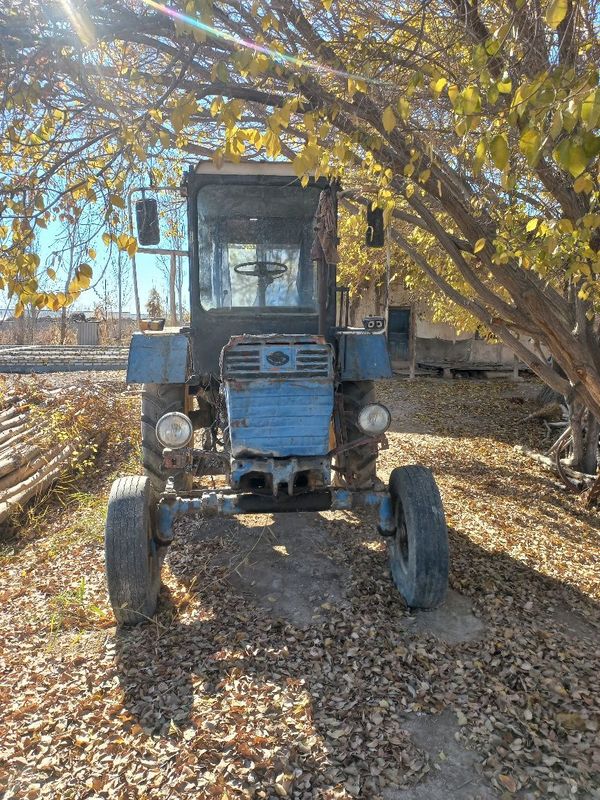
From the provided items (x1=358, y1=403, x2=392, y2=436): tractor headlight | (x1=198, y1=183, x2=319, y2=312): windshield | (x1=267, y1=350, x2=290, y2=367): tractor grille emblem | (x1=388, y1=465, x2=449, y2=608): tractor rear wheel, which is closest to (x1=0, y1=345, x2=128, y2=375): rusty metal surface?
(x1=198, y1=183, x2=319, y2=312): windshield

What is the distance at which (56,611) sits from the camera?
11.9ft

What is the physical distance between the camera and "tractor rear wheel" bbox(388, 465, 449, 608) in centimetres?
336

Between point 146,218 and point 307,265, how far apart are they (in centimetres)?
123

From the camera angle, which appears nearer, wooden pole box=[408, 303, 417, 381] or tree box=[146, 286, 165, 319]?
wooden pole box=[408, 303, 417, 381]

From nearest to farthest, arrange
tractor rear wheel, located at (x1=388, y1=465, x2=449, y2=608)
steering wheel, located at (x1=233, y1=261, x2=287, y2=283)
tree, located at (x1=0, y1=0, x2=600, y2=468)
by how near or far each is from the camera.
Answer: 1. tree, located at (x1=0, y1=0, x2=600, y2=468)
2. tractor rear wheel, located at (x1=388, y1=465, x2=449, y2=608)
3. steering wheel, located at (x1=233, y1=261, x2=287, y2=283)

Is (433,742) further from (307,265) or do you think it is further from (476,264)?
(476,264)

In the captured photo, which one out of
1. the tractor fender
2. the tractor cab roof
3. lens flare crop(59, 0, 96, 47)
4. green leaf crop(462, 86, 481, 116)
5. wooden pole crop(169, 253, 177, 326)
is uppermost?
lens flare crop(59, 0, 96, 47)

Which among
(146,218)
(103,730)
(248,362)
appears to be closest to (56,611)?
(103,730)

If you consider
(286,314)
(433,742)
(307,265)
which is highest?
(307,265)

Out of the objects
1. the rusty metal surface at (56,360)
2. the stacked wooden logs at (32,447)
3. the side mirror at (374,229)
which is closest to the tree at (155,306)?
the rusty metal surface at (56,360)

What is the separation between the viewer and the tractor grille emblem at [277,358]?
3494mm

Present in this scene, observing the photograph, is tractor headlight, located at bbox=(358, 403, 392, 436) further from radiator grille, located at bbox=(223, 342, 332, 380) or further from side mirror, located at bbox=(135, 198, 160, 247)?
side mirror, located at bbox=(135, 198, 160, 247)

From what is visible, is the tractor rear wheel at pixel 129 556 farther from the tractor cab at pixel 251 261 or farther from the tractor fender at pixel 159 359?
the tractor cab at pixel 251 261

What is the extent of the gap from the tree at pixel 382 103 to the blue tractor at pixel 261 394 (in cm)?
50
